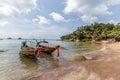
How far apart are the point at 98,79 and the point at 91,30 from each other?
82925mm

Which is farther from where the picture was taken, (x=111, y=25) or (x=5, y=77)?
(x=111, y=25)

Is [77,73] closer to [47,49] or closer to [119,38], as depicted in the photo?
[47,49]

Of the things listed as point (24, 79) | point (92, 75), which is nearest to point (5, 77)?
point (24, 79)

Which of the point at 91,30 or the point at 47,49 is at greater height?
the point at 91,30

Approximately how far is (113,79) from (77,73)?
9.76 feet

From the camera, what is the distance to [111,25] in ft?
275

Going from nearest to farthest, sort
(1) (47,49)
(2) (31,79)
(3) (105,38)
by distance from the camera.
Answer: (2) (31,79) → (1) (47,49) → (3) (105,38)

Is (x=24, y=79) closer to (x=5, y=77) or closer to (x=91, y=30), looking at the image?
(x=5, y=77)

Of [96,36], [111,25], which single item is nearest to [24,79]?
[96,36]

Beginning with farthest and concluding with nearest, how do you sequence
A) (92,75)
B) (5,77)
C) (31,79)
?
1. (5,77)
2. (31,79)
3. (92,75)

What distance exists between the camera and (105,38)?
229 feet

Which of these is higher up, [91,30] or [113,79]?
[91,30]

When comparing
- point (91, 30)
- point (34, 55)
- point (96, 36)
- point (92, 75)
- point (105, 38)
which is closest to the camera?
point (92, 75)

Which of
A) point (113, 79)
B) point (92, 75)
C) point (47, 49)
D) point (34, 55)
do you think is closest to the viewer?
point (113, 79)
